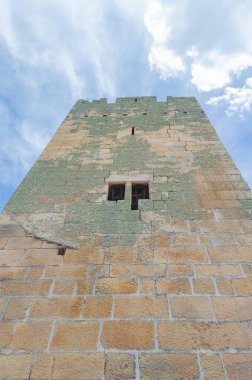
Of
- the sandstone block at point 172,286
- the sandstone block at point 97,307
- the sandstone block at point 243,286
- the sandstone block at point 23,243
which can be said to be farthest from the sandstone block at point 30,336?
the sandstone block at point 243,286

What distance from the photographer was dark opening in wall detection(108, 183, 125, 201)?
3580mm

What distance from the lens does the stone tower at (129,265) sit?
2.02m

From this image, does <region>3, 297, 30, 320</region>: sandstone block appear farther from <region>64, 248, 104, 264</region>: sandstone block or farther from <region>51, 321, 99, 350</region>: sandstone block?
<region>64, 248, 104, 264</region>: sandstone block

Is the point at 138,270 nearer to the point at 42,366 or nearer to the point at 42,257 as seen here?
the point at 42,257

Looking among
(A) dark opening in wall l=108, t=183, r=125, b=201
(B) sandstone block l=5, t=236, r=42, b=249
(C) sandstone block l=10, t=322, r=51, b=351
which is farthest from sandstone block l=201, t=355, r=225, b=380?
(A) dark opening in wall l=108, t=183, r=125, b=201

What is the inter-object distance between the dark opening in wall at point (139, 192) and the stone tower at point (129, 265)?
0.01 metres

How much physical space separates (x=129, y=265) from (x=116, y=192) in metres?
1.22

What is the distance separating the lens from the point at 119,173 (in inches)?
150

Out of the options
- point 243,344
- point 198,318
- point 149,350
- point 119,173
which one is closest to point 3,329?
point 149,350

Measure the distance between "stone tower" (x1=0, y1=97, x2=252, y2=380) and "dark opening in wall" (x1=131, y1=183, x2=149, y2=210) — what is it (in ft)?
0.04

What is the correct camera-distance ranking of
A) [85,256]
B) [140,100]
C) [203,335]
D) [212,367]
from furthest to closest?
[140,100] < [85,256] < [203,335] < [212,367]

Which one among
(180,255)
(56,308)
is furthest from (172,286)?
(56,308)

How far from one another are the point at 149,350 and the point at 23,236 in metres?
1.66

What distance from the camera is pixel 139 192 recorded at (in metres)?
3.62
